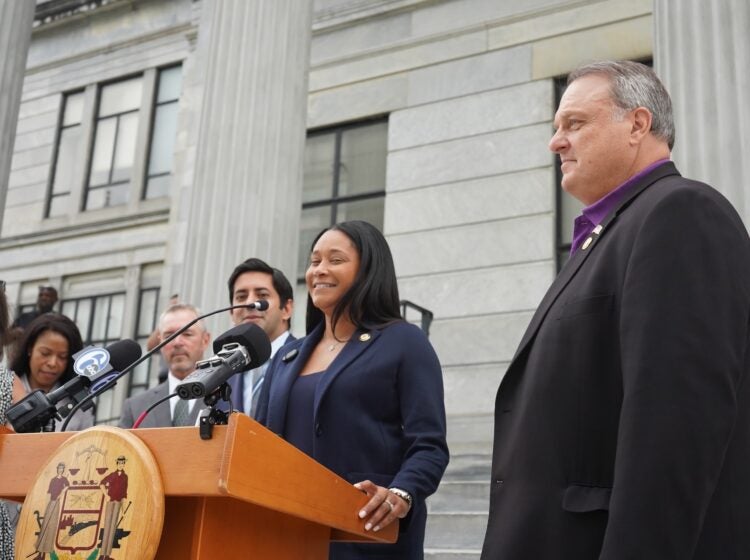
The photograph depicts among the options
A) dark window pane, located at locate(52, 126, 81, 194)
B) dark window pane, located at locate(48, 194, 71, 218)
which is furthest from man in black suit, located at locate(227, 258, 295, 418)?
dark window pane, located at locate(52, 126, 81, 194)

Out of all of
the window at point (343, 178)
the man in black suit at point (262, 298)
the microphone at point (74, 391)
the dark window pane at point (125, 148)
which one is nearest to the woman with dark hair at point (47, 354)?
the man in black suit at point (262, 298)

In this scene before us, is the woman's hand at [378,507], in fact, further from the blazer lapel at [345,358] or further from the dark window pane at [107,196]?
the dark window pane at [107,196]

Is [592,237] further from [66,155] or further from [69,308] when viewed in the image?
[66,155]

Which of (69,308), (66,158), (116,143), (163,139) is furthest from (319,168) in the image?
(66,158)

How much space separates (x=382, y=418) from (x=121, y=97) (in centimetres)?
1246

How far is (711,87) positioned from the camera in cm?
588

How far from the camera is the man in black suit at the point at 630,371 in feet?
6.01

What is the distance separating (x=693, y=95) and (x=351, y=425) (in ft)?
12.4

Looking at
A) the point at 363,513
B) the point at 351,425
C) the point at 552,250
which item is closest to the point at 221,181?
the point at 552,250

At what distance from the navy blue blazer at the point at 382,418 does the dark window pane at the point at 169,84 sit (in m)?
11.5

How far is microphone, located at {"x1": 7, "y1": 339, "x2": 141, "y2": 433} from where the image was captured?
2.78 metres

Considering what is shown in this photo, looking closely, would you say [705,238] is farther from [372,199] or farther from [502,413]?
[372,199]

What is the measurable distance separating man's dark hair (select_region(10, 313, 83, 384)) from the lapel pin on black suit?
10.7ft

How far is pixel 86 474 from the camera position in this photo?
2248 mm
